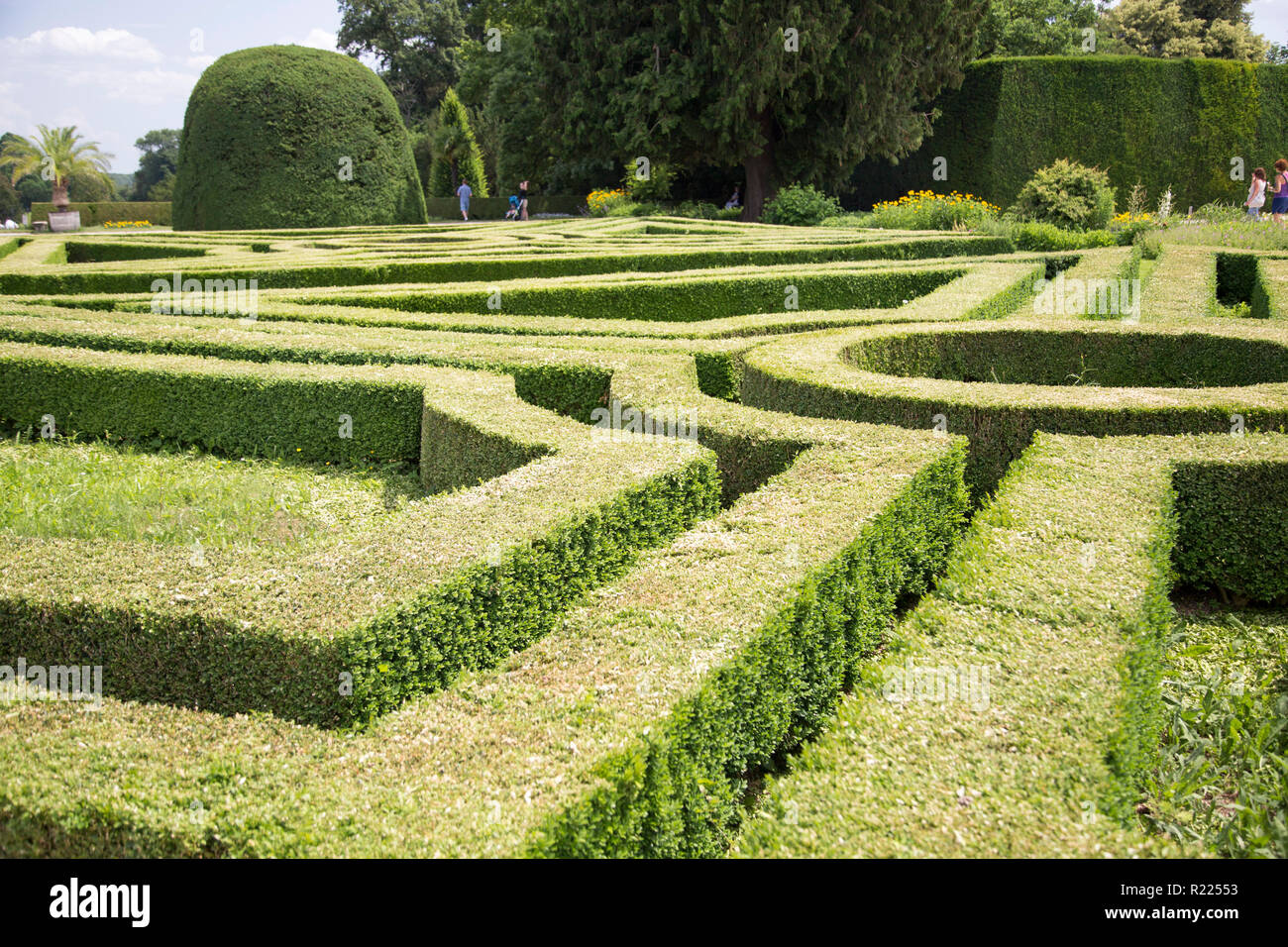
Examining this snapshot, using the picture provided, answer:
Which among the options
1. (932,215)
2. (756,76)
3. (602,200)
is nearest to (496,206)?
(602,200)

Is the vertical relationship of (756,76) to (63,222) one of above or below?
above

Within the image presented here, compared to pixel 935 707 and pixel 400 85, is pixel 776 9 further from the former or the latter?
pixel 400 85

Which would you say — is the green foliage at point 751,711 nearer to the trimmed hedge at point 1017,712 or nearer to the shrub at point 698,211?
the trimmed hedge at point 1017,712

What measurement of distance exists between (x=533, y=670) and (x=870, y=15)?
23.2 metres

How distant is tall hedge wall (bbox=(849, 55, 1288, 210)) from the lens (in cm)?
2788

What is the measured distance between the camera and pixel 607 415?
693 cm

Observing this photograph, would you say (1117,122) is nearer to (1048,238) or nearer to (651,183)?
(651,183)

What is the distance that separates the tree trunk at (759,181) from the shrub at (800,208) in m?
1.58

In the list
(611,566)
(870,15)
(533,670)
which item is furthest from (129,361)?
(870,15)

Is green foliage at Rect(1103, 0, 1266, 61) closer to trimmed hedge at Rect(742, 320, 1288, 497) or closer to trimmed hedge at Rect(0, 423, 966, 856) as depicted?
trimmed hedge at Rect(742, 320, 1288, 497)

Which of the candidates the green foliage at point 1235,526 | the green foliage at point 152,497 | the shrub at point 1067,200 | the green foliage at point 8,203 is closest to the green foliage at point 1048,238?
the shrub at point 1067,200

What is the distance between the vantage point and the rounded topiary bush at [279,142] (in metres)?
20.8

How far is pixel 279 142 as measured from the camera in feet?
69.0

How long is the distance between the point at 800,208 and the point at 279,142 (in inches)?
484
